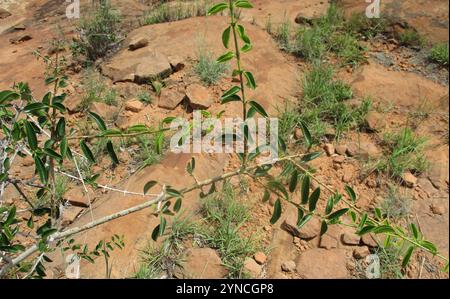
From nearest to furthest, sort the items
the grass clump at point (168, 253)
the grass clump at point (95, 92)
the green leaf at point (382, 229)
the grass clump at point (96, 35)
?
→ 1. the green leaf at point (382, 229)
2. the grass clump at point (168, 253)
3. the grass clump at point (95, 92)
4. the grass clump at point (96, 35)

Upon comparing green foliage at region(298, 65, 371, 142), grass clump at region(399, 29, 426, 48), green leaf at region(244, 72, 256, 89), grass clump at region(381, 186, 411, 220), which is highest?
green leaf at region(244, 72, 256, 89)

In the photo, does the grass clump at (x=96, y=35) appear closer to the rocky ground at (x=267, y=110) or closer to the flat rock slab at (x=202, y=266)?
the rocky ground at (x=267, y=110)

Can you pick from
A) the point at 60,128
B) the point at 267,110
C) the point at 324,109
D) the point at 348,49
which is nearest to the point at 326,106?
the point at 324,109

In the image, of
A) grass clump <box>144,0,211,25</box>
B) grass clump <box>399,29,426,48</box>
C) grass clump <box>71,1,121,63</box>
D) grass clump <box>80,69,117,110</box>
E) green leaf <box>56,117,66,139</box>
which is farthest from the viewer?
grass clump <box>144,0,211,25</box>

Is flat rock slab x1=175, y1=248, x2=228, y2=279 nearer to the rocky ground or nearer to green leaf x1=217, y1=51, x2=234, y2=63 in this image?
the rocky ground

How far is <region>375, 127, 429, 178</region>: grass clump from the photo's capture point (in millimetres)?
2746

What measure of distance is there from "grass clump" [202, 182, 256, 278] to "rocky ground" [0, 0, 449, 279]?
0.04m

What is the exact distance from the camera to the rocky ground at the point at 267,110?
7.55 feet

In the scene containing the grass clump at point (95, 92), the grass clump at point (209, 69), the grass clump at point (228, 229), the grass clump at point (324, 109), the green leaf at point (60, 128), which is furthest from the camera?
the grass clump at point (209, 69)

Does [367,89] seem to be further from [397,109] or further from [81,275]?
[81,275]

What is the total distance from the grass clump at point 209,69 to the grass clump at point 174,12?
84 cm

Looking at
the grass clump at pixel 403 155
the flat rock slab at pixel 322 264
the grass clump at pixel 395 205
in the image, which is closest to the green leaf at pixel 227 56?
the flat rock slab at pixel 322 264

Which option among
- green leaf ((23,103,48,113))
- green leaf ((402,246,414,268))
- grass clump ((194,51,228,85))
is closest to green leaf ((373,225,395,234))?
green leaf ((402,246,414,268))
